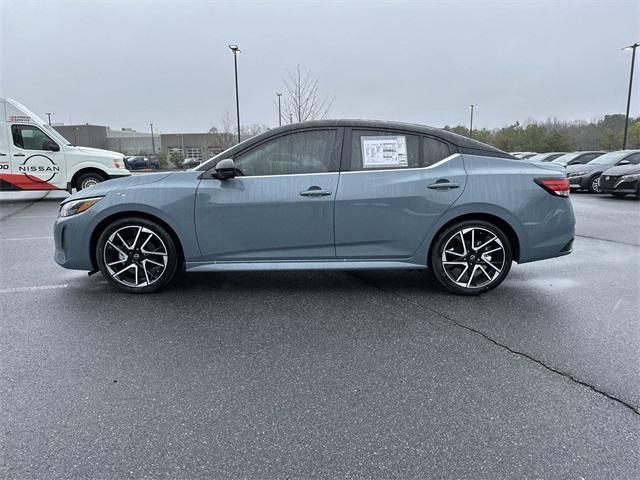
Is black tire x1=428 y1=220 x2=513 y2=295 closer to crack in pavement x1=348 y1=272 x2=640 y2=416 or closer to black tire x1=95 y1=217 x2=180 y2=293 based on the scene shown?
crack in pavement x1=348 y1=272 x2=640 y2=416

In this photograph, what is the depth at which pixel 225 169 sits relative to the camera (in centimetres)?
407

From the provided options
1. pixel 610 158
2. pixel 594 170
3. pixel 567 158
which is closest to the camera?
pixel 594 170

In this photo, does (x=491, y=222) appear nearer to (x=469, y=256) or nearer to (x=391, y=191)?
(x=469, y=256)

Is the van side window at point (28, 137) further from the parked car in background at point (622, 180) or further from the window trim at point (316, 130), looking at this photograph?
the parked car in background at point (622, 180)

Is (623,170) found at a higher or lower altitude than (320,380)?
higher

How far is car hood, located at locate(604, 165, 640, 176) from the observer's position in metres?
12.5

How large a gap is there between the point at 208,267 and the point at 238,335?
3.54 ft

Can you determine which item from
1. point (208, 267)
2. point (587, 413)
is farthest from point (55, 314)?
point (587, 413)

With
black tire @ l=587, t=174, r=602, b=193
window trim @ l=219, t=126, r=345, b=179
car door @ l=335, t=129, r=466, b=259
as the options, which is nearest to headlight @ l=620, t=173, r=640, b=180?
black tire @ l=587, t=174, r=602, b=193

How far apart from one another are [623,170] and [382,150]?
11.9m

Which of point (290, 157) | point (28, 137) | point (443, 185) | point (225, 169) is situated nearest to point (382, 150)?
point (443, 185)

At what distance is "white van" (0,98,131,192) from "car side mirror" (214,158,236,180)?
9.91 m

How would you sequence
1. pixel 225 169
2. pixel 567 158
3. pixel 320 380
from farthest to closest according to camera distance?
1. pixel 567 158
2. pixel 225 169
3. pixel 320 380

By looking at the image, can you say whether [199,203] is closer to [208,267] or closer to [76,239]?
[208,267]
